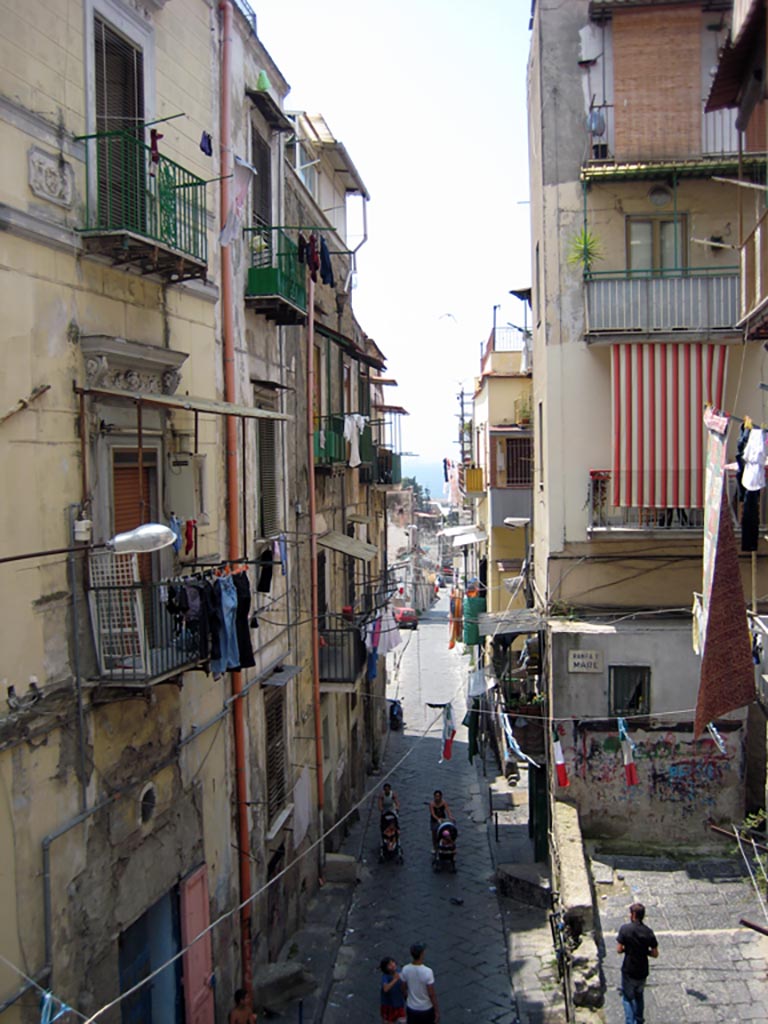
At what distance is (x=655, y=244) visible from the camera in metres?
17.1

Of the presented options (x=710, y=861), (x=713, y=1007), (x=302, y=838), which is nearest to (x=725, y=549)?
(x=713, y=1007)

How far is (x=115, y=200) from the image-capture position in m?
9.41

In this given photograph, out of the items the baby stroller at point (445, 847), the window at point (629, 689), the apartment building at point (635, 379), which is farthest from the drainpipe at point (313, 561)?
the window at point (629, 689)

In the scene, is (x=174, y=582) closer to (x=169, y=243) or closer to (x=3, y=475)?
(x=3, y=475)

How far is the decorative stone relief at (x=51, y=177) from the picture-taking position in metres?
8.28

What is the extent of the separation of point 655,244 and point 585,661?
771cm

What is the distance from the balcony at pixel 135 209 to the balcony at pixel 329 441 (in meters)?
7.99

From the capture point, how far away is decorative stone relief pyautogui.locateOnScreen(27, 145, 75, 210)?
8.28m

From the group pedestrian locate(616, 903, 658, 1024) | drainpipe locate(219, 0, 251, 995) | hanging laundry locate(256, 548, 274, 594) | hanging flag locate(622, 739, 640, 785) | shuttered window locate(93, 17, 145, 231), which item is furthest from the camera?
hanging flag locate(622, 739, 640, 785)

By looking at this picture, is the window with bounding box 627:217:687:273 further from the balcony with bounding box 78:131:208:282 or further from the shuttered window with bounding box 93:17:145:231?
the shuttered window with bounding box 93:17:145:231

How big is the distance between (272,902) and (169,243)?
1007 cm

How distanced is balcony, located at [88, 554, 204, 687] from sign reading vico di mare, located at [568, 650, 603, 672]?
27.7 ft

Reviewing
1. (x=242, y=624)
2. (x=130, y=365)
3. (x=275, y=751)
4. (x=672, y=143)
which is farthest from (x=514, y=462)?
(x=130, y=365)

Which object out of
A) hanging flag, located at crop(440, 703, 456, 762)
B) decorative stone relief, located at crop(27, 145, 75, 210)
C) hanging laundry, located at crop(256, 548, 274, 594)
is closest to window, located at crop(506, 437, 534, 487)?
hanging flag, located at crop(440, 703, 456, 762)
